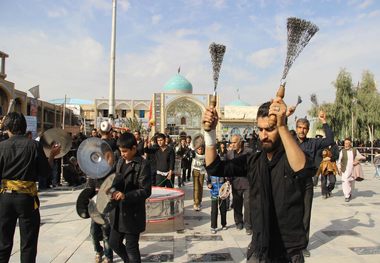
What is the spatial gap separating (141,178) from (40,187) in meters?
8.34

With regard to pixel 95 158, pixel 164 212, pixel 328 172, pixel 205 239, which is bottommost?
pixel 205 239

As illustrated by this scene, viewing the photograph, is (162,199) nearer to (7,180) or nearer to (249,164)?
(7,180)

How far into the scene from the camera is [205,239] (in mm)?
5840

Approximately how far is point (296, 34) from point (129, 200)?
7.03ft

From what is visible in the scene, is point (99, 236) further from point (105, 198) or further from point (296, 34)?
point (296, 34)

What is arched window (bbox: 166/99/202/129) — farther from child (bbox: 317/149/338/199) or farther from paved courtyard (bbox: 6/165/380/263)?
paved courtyard (bbox: 6/165/380/263)

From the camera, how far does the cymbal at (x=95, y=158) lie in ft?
13.4

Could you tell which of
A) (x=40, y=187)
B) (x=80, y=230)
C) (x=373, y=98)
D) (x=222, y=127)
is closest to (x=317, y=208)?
(x=80, y=230)

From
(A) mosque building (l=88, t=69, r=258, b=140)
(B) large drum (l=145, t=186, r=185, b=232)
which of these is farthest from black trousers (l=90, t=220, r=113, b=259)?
(A) mosque building (l=88, t=69, r=258, b=140)

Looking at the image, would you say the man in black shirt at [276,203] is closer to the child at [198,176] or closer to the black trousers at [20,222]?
the black trousers at [20,222]

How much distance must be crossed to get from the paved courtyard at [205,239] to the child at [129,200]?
1.24 metres

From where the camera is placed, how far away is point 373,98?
32969 mm

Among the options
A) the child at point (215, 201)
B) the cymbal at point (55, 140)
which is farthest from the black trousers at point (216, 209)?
the cymbal at point (55, 140)

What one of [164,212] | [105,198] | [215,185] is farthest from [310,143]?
[105,198]
